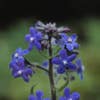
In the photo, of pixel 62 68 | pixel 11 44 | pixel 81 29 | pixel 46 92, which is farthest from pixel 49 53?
pixel 81 29

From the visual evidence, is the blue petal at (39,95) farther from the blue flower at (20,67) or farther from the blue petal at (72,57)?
the blue petal at (72,57)

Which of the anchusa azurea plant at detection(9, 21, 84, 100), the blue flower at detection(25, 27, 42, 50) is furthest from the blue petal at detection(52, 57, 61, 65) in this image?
the blue flower at detection(25, 27, 42, 50)

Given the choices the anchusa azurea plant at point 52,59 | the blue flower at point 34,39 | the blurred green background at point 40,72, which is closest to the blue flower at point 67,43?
the anchusa azurea plant at point 52,59

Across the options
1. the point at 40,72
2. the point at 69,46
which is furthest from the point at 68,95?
the point at 40,72

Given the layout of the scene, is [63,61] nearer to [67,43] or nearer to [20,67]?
[67,43]

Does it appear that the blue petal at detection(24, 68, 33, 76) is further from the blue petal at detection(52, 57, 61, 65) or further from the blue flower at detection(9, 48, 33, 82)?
the blue petal at detection(52, 57, 61, 65)
